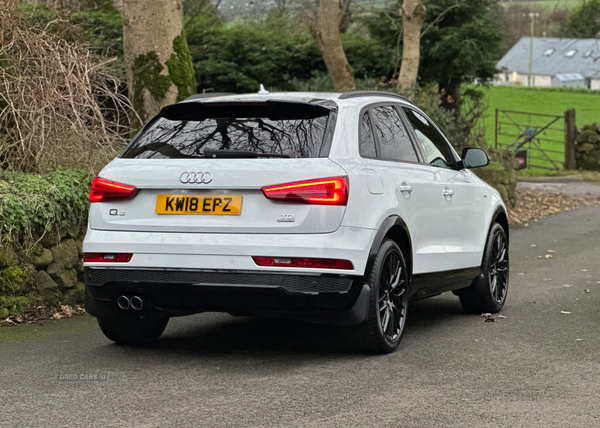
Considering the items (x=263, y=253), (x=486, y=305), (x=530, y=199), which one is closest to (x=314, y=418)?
(x=263, y=253)

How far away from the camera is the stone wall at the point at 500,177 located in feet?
56.8

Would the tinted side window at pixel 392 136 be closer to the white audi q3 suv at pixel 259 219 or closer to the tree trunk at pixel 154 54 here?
the white audi q3 suv at pixel 259 219

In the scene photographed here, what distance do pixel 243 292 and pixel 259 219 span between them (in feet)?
1.47

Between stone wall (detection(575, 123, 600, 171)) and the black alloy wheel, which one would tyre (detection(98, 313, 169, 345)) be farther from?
stone wall (detection(575, 123, 600, 171))

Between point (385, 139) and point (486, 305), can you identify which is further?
point (486, 305)

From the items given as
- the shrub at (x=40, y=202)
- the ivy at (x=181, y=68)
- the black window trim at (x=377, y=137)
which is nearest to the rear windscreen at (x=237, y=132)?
the black window trim at (x=377, y=137)

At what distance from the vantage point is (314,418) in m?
4.80

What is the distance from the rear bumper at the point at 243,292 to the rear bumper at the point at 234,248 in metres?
0.05

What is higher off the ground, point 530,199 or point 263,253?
point 263,253

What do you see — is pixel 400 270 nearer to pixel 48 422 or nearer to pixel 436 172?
pixel 436 172

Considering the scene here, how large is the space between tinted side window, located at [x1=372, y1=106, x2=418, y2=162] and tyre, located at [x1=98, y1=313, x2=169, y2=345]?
2051mm

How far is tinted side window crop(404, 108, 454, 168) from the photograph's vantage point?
7.36m

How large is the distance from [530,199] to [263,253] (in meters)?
15.0

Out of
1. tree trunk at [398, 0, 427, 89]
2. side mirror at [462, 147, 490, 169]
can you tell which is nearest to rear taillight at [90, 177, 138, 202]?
side mirror at [462, 147, 490, 169]
